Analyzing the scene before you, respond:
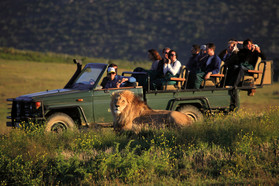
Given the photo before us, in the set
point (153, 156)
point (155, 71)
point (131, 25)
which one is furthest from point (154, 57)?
point (131, 25)

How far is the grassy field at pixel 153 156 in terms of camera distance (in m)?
7.06

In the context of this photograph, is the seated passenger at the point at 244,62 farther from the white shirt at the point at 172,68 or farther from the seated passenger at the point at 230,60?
the white shirt at the point at 172,68

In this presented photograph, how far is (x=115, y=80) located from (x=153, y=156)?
323 centimetres

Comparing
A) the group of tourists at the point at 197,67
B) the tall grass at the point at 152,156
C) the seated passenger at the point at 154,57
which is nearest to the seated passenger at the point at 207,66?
the group of tourists at the point at 197,67

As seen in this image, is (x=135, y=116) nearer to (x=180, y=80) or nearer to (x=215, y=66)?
(x=180, y=80)

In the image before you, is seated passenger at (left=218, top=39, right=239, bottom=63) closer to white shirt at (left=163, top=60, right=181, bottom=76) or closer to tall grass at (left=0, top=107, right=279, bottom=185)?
white shirt at (left=163, top=60, right=181, bottom=76)

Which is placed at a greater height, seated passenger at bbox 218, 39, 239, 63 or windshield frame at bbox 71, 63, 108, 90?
seated passenger at bbox 218, 39, 239, 63

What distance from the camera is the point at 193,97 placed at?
1077 centimetres

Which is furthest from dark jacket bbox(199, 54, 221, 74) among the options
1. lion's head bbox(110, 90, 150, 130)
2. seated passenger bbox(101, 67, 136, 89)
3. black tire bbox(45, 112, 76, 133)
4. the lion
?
black tire bbox(45, 112, 76, 133)

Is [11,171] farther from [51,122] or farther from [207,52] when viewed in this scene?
[207,52]

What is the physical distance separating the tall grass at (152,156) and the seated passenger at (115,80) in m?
1.36

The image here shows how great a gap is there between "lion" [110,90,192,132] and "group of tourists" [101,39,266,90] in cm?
125

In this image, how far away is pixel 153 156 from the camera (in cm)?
748

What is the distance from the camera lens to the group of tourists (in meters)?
10.5
